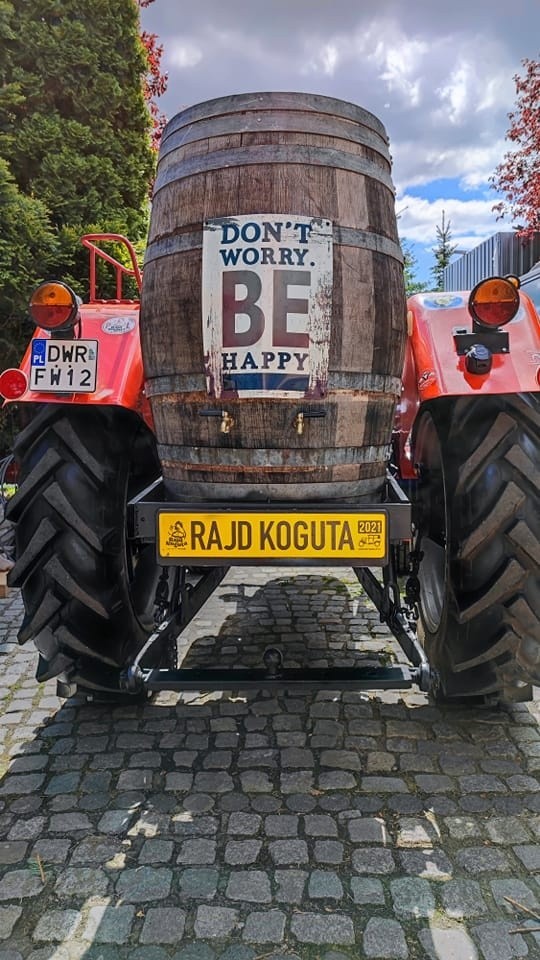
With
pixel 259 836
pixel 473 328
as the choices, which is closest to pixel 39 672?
pixel 259 836

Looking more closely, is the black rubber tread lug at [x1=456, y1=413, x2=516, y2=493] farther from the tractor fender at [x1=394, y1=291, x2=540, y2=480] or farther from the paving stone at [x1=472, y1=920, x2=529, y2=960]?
the paving stone at [x1=472, y1=920, x2=529, y2=960]

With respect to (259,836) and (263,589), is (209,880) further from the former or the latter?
(263,589)

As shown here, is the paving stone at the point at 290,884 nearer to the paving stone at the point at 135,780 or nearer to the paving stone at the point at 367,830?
the paving stone at the point at 367,830

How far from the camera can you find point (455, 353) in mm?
2533

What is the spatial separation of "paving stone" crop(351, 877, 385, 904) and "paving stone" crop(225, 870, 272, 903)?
0.24 m

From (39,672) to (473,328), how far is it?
2112 mm

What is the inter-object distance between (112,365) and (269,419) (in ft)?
2.66

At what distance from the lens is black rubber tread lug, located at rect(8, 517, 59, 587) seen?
2.51 meters

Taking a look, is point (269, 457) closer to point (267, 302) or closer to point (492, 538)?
point (267, 302)

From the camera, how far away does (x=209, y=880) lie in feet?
6.47

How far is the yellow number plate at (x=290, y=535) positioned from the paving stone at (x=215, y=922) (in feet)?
3.13

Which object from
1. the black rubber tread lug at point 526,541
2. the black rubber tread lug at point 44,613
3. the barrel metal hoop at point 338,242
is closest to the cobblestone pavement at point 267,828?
the black rubber tread lug at point 44,613

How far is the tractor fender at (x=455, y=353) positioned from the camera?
7.85ft

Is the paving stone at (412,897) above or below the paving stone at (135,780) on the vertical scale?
below
